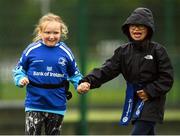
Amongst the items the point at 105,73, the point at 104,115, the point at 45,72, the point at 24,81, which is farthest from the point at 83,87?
the point at 104,115

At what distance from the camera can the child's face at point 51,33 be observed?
705 centimetres

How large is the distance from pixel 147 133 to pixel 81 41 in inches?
188

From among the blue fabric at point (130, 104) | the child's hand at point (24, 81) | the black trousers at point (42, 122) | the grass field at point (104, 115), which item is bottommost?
the grass field at point (104, 115)

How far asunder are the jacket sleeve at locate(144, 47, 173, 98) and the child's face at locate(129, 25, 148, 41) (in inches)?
9.7

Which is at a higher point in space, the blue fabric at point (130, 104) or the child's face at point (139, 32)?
the child's face at point (139, 32)

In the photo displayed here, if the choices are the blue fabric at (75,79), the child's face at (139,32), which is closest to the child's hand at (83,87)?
the blue fabric at (75,79)

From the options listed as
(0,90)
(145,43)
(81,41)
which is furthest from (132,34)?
(0,90)

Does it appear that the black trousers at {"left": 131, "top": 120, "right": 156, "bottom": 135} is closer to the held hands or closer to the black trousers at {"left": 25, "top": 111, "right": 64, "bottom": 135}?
the held hands

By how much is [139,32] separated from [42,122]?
121 centimetres

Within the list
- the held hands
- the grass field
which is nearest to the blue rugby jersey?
the held hands

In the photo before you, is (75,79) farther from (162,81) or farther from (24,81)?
(162,81)

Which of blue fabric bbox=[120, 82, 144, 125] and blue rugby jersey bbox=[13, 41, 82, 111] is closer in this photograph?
blue fabric bbox=[120, 82, 144, 125]

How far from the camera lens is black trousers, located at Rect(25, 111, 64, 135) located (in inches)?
276

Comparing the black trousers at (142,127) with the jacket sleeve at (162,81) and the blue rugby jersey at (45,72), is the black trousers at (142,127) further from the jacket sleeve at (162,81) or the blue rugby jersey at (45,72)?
the blue rugby jersey at (45,72)
